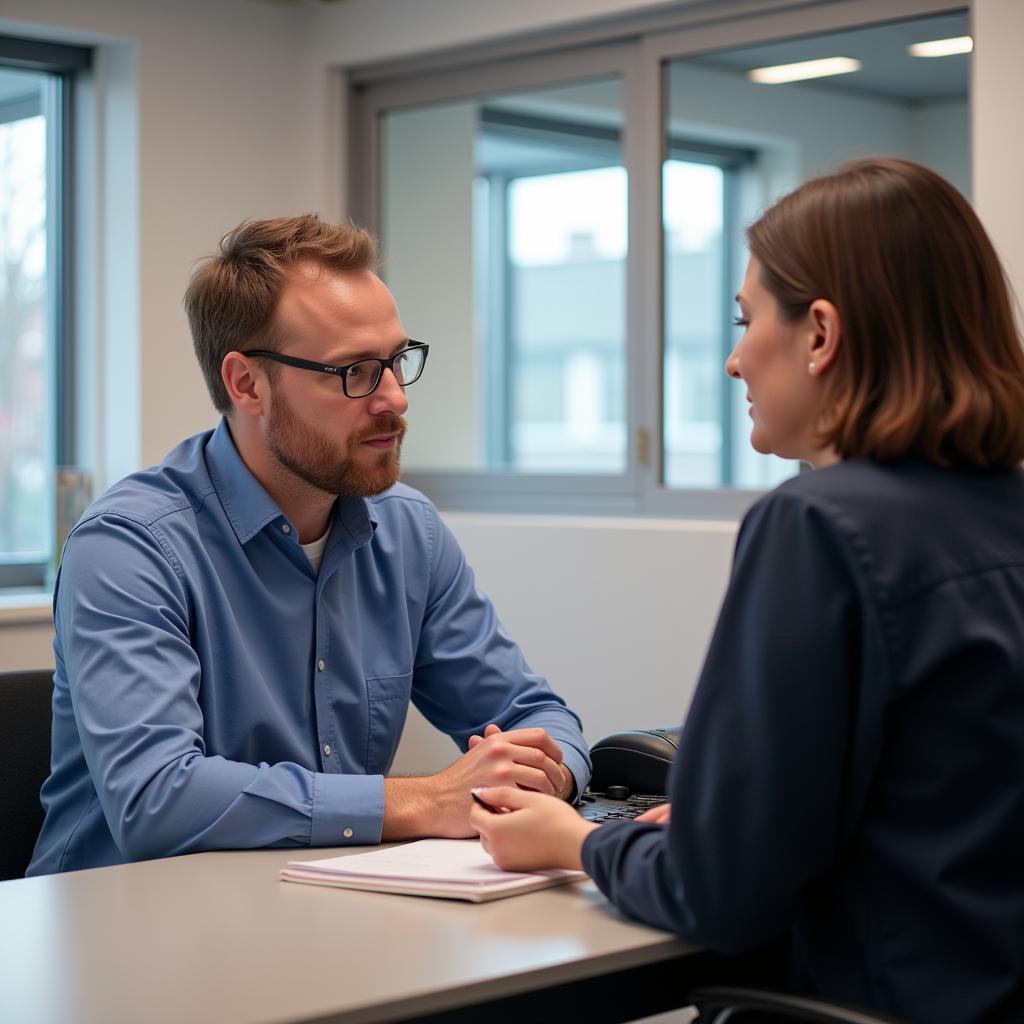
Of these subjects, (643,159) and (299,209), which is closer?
(643,159)

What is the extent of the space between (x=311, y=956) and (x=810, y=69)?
3.46m

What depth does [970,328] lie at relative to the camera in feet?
4.09

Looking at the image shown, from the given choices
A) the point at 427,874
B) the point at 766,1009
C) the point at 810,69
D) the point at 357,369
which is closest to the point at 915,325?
the point at 766,1009

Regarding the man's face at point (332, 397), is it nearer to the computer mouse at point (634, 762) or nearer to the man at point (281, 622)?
the man at point (281, 622)

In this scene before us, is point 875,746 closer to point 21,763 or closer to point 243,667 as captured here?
point 243,667

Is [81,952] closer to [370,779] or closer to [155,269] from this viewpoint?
[370,779]

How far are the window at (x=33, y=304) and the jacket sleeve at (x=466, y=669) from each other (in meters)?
2.38

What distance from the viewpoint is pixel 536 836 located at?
4.79 feet

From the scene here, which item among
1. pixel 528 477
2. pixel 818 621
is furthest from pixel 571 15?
pixel 818 621

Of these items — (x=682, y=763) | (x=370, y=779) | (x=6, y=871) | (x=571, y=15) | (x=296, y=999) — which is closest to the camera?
(x=296, y=999)

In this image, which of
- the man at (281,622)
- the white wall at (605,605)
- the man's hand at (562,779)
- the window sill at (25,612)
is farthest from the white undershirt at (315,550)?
the window sill at (25,612)

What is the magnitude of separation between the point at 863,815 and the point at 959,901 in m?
0.10

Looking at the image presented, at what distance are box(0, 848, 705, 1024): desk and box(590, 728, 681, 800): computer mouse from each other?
45 cm

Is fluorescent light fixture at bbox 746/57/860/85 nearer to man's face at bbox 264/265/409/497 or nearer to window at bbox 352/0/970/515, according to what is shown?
window at bbox 352/0/970/515
